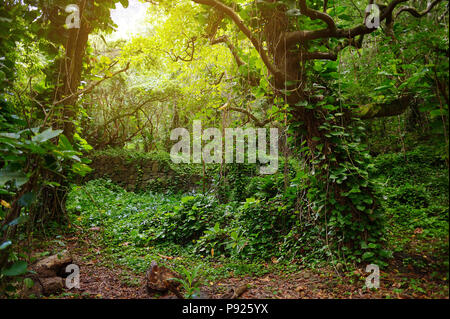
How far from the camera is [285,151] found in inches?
146

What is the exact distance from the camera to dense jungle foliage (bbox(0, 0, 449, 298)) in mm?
1931

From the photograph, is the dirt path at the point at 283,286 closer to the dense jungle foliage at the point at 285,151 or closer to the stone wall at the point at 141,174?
the dense jungle foliage at the point at 285,151

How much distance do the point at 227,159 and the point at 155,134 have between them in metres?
6.08

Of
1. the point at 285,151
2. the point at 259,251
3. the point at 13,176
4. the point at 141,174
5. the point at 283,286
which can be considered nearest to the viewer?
the point at 13,176

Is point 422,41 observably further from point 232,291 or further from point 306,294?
point 232,291

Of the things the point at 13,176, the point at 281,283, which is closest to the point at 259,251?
the point at 281,283

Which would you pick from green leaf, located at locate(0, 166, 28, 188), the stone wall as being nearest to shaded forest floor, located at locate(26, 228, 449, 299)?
green leaf, located at locate(0, 166, 28, 188)

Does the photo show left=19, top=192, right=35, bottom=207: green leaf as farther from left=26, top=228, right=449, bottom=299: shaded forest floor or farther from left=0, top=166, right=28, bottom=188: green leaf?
left=26, top=228, right=449, bottom=299: shaded forest floor

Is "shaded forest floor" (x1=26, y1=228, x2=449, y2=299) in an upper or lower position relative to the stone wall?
lower

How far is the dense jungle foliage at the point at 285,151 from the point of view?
1.93 meters

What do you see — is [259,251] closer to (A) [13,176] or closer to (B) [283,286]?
(B) [283,286]

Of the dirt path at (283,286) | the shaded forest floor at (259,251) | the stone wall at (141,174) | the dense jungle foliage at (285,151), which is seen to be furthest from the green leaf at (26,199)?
the stone wall at (141,174)

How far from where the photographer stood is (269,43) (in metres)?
3.11

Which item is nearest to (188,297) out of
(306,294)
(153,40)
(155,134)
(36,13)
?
(306,294)
